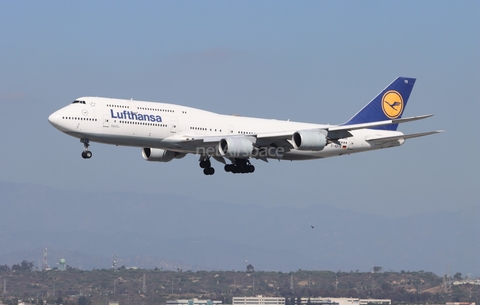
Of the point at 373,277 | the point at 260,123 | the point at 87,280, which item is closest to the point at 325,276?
the point at 373,277

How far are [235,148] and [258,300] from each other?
5180 cm

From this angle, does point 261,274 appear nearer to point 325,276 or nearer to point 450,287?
point 325,276

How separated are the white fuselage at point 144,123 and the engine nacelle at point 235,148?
1.75m

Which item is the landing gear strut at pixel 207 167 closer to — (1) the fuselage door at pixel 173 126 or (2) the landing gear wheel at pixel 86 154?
(1) the fuselage door at pixel 173 126

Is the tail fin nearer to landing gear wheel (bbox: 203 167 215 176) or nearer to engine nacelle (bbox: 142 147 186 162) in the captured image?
landing gear wheel (bbox: 203 167 215 176)

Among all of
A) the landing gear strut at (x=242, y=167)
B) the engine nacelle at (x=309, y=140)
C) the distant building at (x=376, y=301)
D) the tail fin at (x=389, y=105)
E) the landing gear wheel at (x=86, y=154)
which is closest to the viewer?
the landing gear wheel at (x=86, y=154)

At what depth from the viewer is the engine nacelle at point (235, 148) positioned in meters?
59.3

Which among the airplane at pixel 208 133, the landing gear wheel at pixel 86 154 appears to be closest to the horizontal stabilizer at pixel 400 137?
the airplane at pixel 208 133

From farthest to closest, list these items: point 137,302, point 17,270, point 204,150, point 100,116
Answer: point 17,270 < point 137,302 < point 204,150 < point 100,116

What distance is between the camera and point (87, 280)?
5281 inches

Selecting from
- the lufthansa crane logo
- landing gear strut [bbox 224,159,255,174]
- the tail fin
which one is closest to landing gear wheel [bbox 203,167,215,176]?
landing gear strut [bbox 224,159,255,174]

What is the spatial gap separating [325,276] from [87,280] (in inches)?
1576

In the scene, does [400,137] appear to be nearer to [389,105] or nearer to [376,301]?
[389,105]

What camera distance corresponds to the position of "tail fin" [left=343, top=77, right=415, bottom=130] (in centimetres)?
7081
